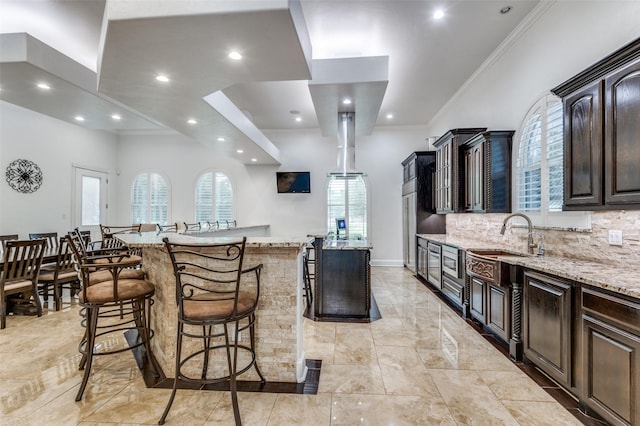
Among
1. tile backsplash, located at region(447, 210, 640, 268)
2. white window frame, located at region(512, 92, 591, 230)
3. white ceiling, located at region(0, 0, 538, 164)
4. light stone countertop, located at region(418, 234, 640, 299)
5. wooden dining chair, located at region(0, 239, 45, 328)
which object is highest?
white ceiling, located at region(0, 0, 538, 164)

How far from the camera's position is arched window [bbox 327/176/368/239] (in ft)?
23.4

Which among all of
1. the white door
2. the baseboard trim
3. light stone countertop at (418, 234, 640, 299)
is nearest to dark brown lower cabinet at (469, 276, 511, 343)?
light stone countertop at (418, 234, 640, 299)

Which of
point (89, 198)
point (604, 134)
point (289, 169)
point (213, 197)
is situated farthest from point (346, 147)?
point (89, 198)

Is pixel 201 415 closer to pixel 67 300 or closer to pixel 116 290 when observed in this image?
pixel 116 290

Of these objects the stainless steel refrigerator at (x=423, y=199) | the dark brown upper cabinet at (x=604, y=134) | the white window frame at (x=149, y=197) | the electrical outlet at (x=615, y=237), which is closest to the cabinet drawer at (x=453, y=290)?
the stainless steel refrigerator at (x=423, y=199)

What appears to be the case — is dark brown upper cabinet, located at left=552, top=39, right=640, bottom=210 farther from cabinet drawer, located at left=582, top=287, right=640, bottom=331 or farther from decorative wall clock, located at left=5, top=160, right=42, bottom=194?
decorative wall clock, located at left=5, top=160, right=42, bottom=194

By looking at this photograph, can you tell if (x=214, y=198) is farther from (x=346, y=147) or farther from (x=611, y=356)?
Answer: (x=611, y=356)

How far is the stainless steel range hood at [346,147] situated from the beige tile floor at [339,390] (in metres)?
2.67

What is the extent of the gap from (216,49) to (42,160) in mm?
5964

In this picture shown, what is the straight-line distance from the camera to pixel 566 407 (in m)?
1.94

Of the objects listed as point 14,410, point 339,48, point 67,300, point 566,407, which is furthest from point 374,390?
point 67,300

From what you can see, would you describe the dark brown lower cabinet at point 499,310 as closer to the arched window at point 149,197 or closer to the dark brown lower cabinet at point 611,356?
the dark brown lower cabinet at point 611,356

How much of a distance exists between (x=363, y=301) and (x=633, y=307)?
2.43m

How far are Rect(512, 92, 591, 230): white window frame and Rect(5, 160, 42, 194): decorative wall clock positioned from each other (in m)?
8.39
